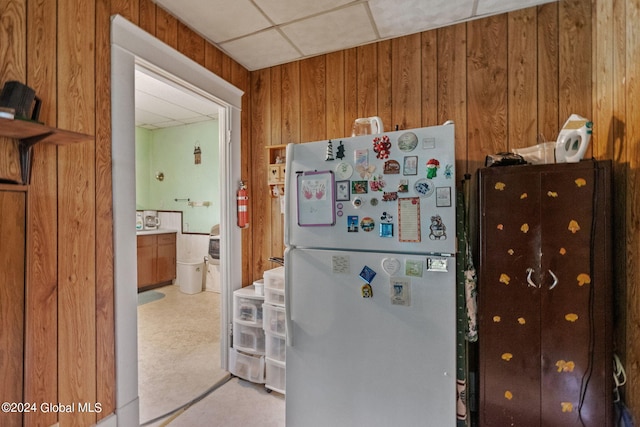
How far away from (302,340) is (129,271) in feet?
3.52

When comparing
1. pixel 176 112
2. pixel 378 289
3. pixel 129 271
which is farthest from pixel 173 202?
pixel 378 289

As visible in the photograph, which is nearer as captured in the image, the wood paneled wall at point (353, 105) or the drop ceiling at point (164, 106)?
the wood paneled wall at point (353, 105)

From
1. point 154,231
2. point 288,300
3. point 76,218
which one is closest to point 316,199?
point 288,300

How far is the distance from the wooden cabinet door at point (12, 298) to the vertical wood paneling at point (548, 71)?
2.77 meters

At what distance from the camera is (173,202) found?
4.63 m

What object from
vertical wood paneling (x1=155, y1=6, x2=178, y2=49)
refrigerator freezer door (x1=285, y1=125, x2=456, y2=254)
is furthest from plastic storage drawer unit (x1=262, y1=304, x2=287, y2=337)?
vertical wood paneling (x1=155, y1=6, x2=178, y2=49)

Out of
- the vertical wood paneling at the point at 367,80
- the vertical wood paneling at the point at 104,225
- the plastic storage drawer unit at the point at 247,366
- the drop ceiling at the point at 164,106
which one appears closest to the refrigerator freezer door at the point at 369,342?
the plastic storage drawer unit at the point at 247,366

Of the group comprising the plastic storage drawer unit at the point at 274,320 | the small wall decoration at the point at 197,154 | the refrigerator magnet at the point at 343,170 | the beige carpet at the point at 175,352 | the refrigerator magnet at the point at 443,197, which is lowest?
the beige carpet at the point at 175,352

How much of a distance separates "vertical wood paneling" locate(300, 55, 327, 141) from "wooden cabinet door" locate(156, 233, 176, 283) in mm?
3221

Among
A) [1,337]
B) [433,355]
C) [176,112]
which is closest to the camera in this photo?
[1,337]

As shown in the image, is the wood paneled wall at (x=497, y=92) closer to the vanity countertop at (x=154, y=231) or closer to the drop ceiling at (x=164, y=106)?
the drop ceiling at (x=164, y=106)

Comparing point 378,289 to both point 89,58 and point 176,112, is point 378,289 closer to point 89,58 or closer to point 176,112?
point 89,58

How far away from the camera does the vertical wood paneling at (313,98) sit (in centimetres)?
236

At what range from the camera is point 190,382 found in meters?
2.18
